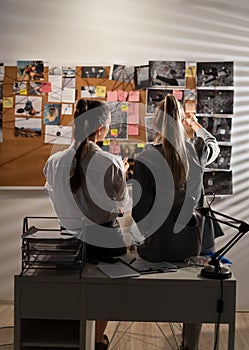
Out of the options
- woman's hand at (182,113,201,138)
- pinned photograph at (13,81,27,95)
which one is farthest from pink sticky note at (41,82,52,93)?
woman's hand at (182,113,201,138)

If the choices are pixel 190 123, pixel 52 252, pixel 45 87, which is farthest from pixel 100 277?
pixel 45 87

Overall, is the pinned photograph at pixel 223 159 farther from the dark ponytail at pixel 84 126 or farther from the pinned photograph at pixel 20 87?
the pinned photograph at pixel 20 87

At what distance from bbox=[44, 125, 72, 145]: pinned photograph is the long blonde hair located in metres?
1.42

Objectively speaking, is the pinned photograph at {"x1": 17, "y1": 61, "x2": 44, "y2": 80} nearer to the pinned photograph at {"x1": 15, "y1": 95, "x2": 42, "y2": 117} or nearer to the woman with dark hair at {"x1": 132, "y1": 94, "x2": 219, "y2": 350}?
the pinned photograph at {"x1": 15, "y1": 95, "x2": 42, "y2": 117}

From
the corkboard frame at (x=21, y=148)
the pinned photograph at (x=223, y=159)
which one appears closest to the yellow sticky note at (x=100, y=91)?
the corkboard frame at (x=21, y=148)

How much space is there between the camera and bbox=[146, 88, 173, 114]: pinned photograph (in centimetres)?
403

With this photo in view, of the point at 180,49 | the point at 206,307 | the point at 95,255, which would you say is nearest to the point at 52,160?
the point at 95,255

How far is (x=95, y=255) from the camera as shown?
265cm

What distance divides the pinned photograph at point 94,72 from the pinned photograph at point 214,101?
0.70 metres

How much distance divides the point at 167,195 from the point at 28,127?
1.72 m

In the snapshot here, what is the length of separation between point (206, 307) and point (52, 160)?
48.6 inches

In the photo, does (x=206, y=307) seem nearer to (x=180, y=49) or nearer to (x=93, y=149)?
(x=93, y=149)

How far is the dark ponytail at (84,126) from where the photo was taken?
286 centimetres

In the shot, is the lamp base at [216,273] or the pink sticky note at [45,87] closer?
the lamp base at [216,273]
